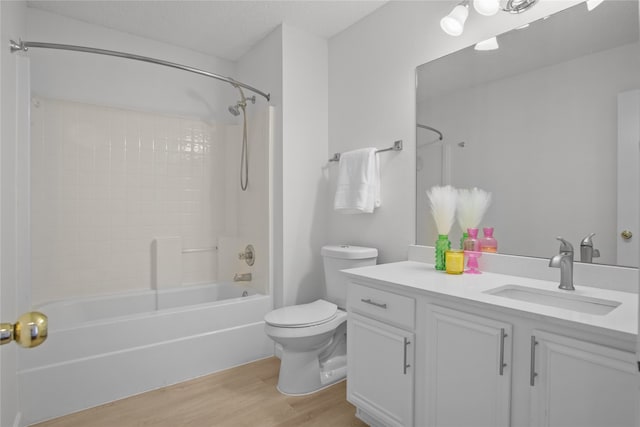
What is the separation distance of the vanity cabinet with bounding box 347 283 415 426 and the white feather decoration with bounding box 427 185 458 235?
20.1 inches

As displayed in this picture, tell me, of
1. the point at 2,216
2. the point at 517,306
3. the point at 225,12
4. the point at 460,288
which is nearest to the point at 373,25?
the point at 225,12

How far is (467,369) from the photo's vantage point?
1223 mm

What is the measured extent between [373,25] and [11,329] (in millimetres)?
2447

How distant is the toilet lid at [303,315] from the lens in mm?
1963

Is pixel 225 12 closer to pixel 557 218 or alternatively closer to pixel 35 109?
pixel 35 109

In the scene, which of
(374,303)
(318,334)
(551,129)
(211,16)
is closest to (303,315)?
(318,334)

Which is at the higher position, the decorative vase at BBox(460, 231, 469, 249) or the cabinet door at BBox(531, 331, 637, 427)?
the decorative vase at BBox(460, 231, 469, 249)

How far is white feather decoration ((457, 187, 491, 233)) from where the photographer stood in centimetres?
172

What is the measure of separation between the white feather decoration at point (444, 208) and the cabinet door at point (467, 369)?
0.56 m

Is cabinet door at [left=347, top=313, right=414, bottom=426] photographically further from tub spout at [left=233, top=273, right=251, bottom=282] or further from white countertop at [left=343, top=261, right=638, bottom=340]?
tub spout at [left=233, top=273, right=251, bottom=282]

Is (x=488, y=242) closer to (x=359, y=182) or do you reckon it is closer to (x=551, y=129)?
(x=551, y=129)

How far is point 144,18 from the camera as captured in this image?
8.11 ft

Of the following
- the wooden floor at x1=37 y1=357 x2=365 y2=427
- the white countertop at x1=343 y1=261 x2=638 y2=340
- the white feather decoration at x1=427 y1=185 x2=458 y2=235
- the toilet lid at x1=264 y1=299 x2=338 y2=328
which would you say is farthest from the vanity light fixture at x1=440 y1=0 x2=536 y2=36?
the wooden floor at x1=37 y1=357 x2=365 y2=427

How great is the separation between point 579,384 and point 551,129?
1.04 metres
